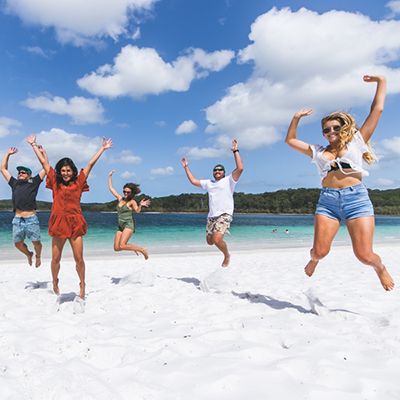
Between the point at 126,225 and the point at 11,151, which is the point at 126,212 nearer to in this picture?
the point at 126,225

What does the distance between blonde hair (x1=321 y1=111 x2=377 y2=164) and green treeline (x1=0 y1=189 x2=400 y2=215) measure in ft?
423

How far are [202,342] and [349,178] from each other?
2364 mm

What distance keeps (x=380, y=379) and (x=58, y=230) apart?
4.08 metres

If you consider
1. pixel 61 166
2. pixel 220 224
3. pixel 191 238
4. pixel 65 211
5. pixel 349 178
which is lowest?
pixel 191 238

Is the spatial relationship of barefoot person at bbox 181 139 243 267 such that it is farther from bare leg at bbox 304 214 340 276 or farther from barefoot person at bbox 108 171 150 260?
bare leg at bbox 304 214 340 276

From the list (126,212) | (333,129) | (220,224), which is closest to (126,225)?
(126,212)

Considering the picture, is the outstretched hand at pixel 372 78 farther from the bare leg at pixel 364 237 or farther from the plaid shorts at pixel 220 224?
the plaid shorts at pixel 220 224

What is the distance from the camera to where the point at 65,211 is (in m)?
4.89

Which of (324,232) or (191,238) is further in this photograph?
(191,238)

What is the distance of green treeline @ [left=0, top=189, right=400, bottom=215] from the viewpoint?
13350cm

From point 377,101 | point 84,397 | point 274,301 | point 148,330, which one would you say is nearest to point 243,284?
point 274,301

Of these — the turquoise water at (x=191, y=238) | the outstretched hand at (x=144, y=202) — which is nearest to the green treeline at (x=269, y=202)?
the turquoise water at (x=191, y=238)

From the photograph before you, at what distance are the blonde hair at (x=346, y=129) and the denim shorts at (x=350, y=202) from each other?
33 cm

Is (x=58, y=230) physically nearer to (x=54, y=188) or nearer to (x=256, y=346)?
(x=54, y=188)
